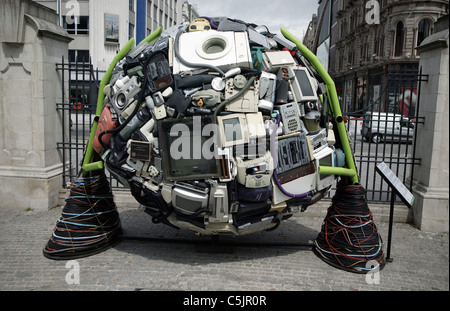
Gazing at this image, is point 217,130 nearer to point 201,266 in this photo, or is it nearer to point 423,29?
point 201,266

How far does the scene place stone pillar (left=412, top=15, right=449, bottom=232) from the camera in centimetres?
714

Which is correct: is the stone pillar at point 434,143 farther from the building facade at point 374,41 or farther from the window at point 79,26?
the window at point 79,26

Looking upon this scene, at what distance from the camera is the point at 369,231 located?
5.47m

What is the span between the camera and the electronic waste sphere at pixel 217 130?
468 cm

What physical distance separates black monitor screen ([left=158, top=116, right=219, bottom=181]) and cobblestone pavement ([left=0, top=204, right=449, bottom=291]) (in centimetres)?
142

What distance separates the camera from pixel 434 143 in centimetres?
731

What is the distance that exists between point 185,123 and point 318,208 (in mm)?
4348

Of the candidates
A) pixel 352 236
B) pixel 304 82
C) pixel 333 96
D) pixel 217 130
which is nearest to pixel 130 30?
pixel 333 96

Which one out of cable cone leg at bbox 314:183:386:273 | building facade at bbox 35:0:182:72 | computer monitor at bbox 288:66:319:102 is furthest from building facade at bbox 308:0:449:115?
computer monitor at bbox 288:66:319:102

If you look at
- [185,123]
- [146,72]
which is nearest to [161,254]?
[185,123]

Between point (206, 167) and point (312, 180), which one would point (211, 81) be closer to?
point (206, 167)

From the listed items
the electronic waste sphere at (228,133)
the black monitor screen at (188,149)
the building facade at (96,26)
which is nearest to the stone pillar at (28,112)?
the electronic waste sphere at (228,133)

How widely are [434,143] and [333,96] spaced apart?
3.10m

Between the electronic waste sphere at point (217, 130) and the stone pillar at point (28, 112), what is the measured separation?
3.37m
